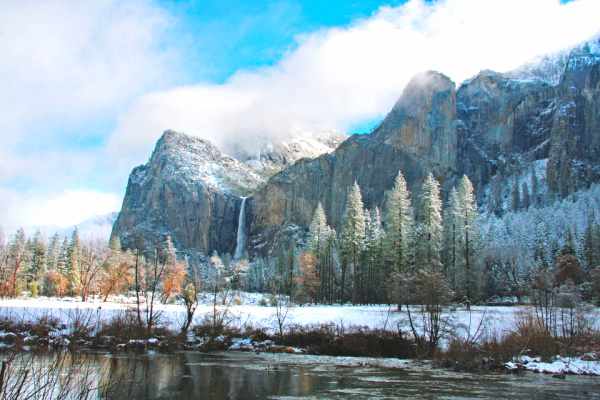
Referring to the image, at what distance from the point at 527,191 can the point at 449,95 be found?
142ft

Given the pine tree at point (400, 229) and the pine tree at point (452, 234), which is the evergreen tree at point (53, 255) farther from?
the pine tree at point (452, 234)

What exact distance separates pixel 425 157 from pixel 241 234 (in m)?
82.1

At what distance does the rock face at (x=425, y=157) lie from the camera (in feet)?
479

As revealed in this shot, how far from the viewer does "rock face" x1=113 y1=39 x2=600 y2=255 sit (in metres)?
146

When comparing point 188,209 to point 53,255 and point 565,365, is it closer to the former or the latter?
point 53,255

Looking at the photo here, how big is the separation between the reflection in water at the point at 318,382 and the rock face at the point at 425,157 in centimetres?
12232

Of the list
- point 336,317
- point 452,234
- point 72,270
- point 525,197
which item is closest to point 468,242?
point 452,234

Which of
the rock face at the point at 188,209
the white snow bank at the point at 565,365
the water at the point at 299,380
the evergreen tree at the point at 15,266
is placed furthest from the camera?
the rock face at the point at 188,209

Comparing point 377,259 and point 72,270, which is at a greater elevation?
point 377,259

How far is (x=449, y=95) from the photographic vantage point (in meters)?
152

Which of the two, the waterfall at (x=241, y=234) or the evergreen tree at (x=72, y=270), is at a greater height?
the waterfall at (x=241, y=234)

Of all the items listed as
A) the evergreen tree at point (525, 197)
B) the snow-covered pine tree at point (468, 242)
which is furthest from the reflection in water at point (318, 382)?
the evergreen tree at point (525, 197)

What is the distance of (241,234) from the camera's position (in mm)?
179375

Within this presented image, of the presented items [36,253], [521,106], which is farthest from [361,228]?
[521,106]
